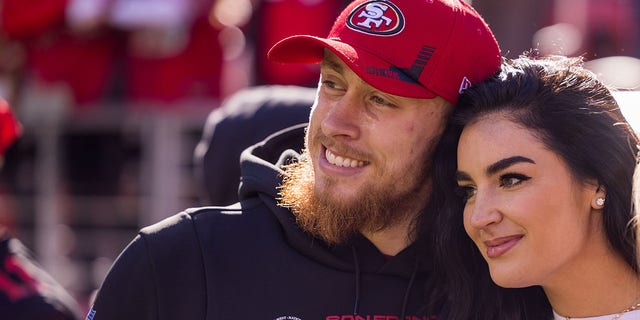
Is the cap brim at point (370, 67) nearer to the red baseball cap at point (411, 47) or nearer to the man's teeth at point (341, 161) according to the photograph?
the red baseball cap at point (411, 47)

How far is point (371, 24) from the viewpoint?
3.01 metres

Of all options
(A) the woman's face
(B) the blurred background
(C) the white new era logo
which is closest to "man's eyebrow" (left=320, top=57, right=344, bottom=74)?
(C) the white new era logo

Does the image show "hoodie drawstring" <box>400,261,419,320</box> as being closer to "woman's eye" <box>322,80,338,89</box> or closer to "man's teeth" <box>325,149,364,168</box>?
"man's teeth" <box>325,149,364,168</box>

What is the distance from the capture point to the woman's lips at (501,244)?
2.74 metres

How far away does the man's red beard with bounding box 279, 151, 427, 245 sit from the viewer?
2.91 metres

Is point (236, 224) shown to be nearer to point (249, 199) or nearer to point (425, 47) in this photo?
point (249, 199)

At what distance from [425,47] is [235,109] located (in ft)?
3.98

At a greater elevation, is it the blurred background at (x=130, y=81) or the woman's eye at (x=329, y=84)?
the woman's eye at (x=329, y=84)

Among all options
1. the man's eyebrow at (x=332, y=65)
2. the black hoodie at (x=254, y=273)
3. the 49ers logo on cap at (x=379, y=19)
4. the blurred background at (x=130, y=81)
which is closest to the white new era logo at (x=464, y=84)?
the 49ers logo on cap at (x=379, y=19)

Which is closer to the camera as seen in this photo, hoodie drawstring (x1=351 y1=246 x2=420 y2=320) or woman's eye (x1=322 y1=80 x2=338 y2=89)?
hoodie drawstring (x1=351 y1=246 x2=420 y2=320)

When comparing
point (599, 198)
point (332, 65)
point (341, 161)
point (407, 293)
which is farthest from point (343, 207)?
point (599, 198)

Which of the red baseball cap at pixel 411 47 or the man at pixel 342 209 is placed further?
A: the red baseball cap at pixel 411 47

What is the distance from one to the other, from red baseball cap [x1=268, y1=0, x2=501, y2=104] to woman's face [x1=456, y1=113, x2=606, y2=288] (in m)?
0.26

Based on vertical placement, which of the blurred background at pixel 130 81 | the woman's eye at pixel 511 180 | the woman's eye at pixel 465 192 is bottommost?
the blurred background at pixel 130 81
